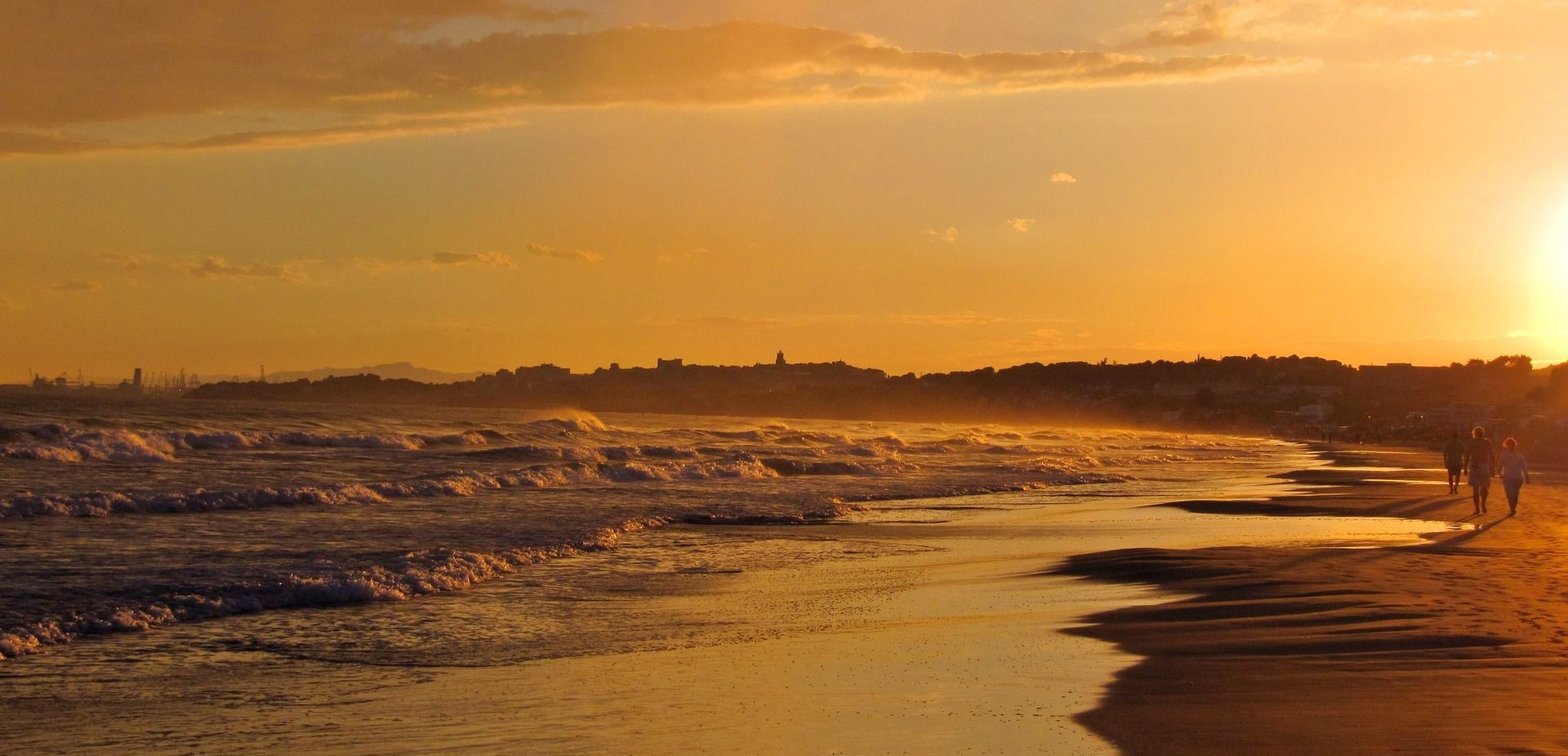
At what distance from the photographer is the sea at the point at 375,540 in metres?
10.0

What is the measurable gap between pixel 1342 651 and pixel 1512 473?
16483 millimetres

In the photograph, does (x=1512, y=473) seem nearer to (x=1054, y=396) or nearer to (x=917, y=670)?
(x=917, y=670)

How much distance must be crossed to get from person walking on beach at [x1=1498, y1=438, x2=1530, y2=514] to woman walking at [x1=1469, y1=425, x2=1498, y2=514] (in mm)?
267

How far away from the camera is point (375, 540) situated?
16922 mm

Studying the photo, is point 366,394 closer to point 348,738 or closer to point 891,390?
point 891,390

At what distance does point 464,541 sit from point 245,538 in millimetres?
2875

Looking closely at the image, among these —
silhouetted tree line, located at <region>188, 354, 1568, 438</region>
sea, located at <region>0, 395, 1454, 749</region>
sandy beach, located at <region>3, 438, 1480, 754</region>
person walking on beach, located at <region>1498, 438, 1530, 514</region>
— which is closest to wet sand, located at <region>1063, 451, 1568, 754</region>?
sandy beach, located at <region>3, 438, 1480, 754</region>

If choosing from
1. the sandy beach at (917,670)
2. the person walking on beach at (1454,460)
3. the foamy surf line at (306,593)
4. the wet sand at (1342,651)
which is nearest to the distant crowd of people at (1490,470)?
the person walking on beach at (1454,460)

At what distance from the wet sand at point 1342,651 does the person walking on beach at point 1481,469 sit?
7.08m

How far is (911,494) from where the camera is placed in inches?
1168

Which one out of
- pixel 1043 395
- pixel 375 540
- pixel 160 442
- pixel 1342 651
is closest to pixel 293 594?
pixel 375 540

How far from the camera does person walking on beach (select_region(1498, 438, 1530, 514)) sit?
22.9 meters

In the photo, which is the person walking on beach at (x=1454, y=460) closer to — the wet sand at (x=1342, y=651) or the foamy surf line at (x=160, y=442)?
the wet sand at (x=1342, y=651)

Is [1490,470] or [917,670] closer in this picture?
[917,670]
